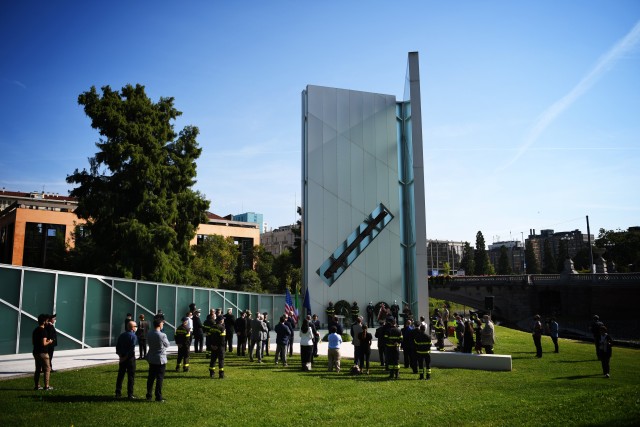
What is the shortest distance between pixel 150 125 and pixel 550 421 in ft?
98.0

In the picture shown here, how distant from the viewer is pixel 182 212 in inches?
1294

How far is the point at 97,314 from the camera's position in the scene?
2053cm

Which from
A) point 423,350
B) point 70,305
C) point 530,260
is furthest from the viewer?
→ point 530,260

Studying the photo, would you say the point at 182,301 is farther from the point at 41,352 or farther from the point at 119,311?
the point at 41,352

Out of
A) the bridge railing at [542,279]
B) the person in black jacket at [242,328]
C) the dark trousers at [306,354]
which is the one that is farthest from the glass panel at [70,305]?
the bridge railing at [542,279]

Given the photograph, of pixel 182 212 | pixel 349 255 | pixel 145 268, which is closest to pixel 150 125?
pixel 182 212

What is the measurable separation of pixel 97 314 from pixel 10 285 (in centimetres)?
442

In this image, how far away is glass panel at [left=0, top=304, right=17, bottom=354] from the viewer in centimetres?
1636

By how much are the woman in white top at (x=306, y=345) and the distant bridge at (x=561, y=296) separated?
149 feet

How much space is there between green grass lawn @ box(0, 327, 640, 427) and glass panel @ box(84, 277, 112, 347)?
6673 millimetres

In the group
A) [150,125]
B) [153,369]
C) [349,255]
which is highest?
[150,125]

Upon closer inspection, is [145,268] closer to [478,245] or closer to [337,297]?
[337,297]

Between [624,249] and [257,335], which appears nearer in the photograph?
[257,335]

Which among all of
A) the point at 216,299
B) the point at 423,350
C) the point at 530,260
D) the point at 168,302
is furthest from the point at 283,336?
the point at 530,260
